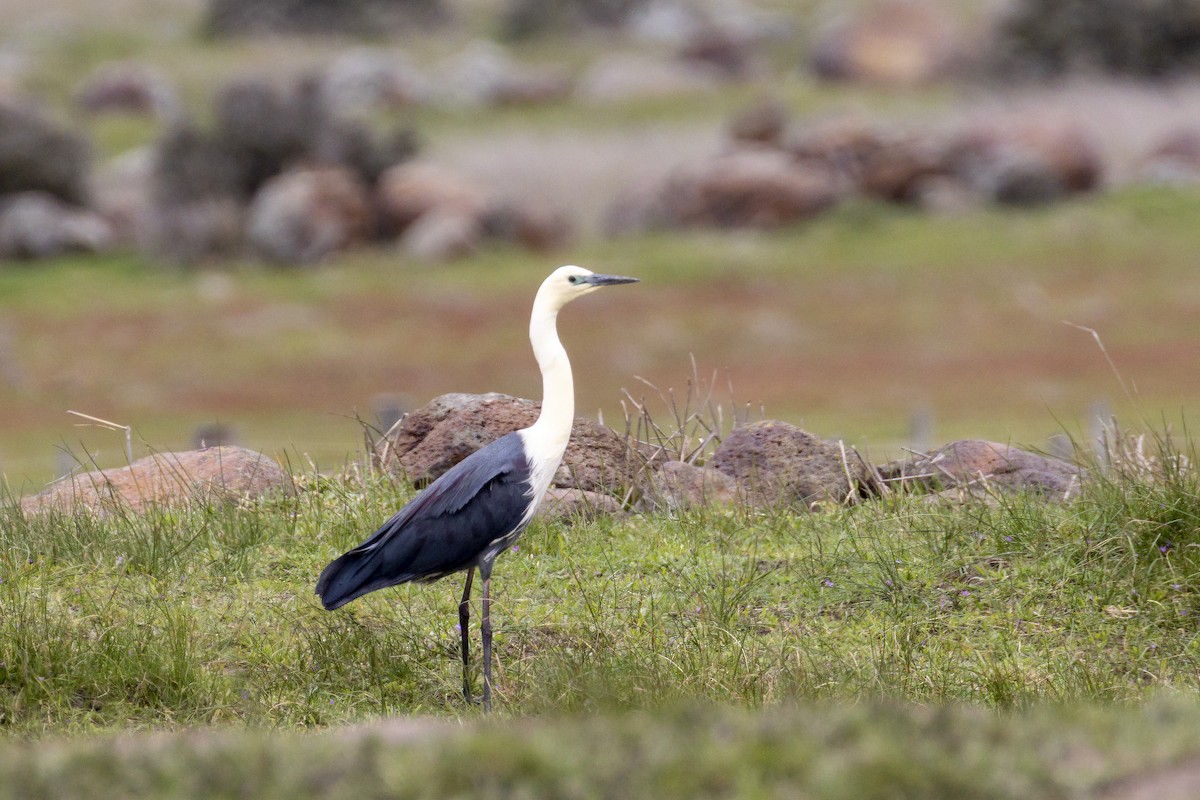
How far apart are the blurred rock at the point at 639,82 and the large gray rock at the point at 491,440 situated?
37.3 meters

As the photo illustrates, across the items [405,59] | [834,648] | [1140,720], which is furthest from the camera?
[405,59]

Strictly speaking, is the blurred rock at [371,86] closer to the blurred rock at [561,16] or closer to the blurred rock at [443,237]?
the blurred rock at [561,16]

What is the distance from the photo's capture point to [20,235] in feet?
96.4

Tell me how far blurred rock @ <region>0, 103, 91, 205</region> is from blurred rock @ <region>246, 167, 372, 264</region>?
4960mm

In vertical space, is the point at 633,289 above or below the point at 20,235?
below

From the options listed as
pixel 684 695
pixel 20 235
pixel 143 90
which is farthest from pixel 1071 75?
pixel 684 695

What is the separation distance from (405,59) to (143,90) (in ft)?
38.7

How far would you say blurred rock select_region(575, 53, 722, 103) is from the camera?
46281mm

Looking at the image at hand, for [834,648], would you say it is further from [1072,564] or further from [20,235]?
[20,235]

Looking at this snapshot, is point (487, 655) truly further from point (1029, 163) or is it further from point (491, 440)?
point (1029, 163)

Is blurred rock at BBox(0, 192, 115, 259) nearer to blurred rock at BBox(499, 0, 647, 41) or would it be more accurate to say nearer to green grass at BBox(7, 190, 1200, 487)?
green grass at BBox(7, 190, 1200, 487)

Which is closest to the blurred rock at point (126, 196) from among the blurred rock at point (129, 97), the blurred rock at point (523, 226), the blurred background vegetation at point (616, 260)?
the blurred background vegetation at point (616, 260)

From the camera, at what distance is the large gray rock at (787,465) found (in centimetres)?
889

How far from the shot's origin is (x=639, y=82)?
1853 inches
